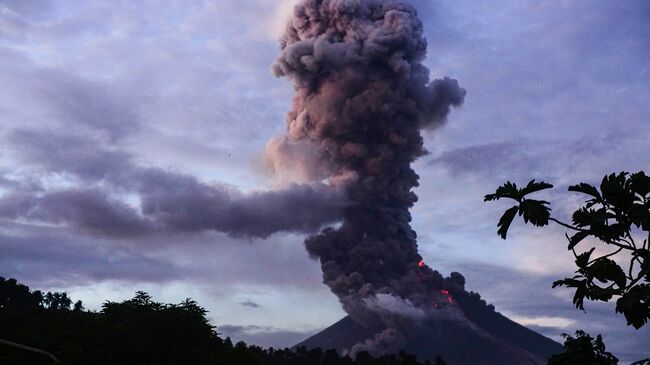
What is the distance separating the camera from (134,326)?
69.3 meters

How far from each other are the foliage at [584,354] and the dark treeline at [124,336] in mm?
43702

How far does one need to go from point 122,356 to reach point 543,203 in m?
56.5

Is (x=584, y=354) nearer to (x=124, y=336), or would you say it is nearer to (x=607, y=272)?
(x=607, y=272)

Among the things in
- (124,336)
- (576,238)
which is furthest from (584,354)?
(124,336)

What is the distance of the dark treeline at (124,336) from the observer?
60.6 meters

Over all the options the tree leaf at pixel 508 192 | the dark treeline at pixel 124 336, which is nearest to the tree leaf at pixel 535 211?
the tree leaf at pixel 508 192

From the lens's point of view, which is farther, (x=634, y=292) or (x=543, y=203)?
(x=543, y=203)

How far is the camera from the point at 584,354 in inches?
527

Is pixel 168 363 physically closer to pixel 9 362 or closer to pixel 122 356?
pixel 122 356

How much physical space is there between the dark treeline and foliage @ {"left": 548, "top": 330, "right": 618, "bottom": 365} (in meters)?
43.7

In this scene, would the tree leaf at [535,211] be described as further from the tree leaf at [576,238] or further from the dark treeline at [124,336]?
the dark treeline at [124,336]

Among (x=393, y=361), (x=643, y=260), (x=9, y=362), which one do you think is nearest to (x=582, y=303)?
(x=643, y=260)

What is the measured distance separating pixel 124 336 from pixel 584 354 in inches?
2257

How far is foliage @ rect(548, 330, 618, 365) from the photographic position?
1314 centimetres
